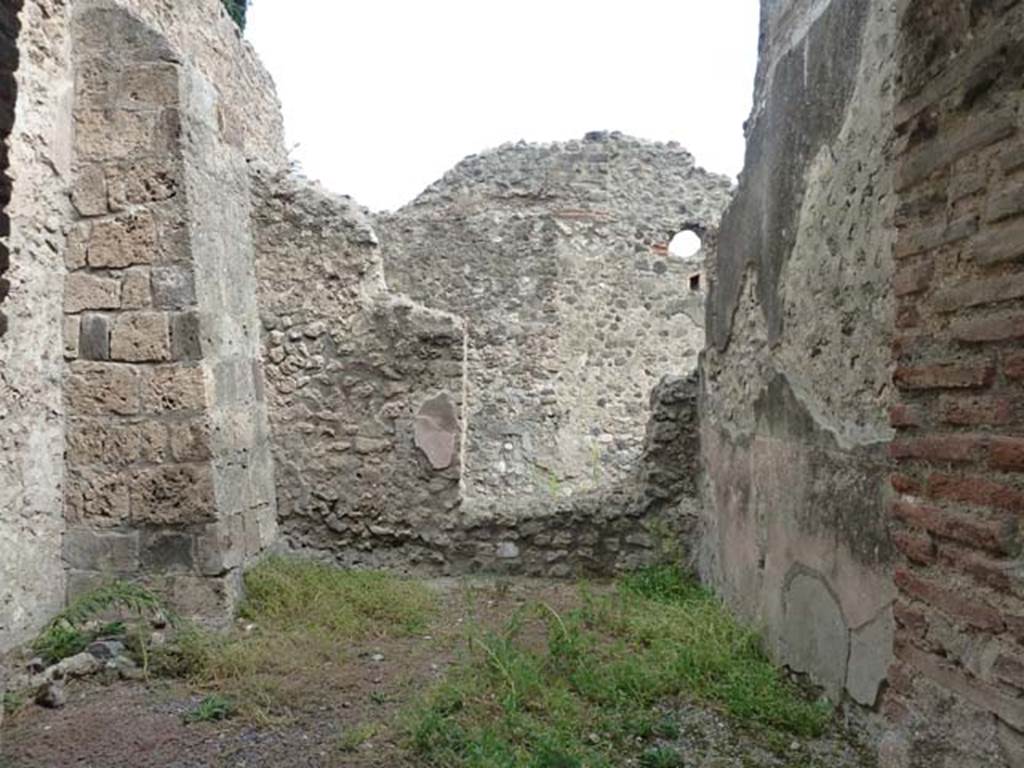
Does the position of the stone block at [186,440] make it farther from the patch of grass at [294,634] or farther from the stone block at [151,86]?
the stone block at [151,86]

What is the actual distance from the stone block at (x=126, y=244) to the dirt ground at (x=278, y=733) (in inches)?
77.4

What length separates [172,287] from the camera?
4359 mm

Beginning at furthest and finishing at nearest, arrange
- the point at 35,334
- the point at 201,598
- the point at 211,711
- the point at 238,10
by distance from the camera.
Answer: the point at 238,10 → the point at 201,598 → the point at 35,334 → the point at 211,711

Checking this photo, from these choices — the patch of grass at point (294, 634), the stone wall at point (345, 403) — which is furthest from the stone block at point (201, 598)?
the stone wall at point (345, 403)

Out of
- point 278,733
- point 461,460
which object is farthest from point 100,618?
point 461,460

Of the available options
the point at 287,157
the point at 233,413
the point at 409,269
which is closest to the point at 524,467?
the point at 409,269

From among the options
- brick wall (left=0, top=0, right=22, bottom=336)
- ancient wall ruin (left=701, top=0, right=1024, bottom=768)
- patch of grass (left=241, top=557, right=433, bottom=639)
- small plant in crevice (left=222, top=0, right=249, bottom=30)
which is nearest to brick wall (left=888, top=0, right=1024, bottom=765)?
ancient wall ruin (left=701, top=0, right=1024, bottom=768)

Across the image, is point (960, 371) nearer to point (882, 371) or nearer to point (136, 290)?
point (882, 371)

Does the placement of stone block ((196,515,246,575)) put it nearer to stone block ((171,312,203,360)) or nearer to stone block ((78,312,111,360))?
stone block ((171,312,203,360))

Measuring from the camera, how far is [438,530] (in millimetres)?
5586

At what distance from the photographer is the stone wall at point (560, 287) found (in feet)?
35.5

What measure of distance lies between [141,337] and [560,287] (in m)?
7.18

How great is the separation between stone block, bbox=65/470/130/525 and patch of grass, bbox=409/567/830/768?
188 centimetres

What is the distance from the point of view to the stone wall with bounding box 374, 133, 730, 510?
10828 mm
